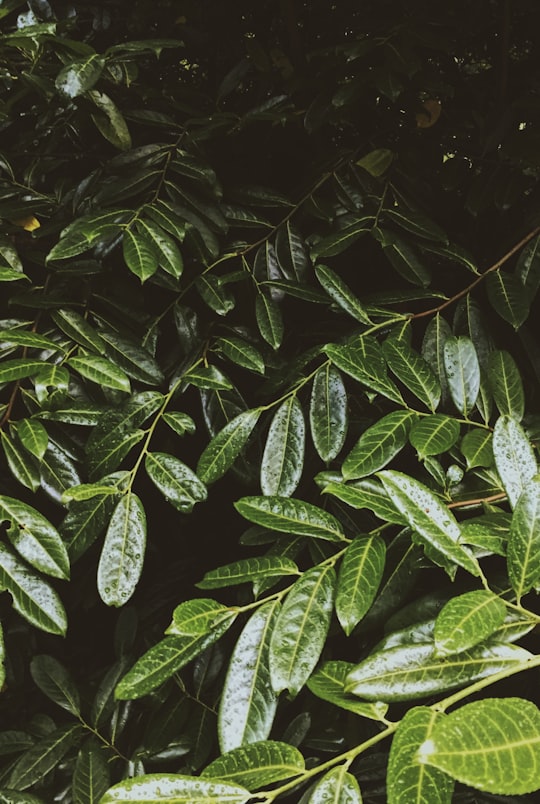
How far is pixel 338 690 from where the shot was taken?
18.9 inches

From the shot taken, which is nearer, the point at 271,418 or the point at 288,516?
the point at 288,516

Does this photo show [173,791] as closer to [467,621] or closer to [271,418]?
[467,621]

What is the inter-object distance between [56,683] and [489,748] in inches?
30.8

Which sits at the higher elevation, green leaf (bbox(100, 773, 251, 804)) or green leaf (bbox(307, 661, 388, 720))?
green leaf (bbox(100, 773, 251, 804))

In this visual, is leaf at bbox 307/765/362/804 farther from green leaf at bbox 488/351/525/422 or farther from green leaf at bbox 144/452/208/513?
green leaf at bbox 488/351/525/422

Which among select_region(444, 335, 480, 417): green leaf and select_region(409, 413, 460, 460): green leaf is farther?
select_region(444, 335, 480, 417): green leaf

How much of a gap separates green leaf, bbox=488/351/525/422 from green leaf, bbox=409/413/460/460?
0.08 metres

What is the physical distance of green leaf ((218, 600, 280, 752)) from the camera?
507mm

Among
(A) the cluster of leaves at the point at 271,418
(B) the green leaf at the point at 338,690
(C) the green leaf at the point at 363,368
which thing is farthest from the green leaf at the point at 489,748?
(C) the green leaf at the point at 363,368

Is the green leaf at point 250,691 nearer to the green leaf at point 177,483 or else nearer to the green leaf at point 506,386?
the green leaf at point 177,483

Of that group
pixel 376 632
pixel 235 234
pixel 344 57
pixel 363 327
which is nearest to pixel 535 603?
pixel 376 632

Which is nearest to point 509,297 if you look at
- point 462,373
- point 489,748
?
point 462,373

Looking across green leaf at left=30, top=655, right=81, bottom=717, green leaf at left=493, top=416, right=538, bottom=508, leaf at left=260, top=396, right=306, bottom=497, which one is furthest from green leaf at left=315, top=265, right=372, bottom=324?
green leaf at left=30, top=655, right=81, bottom=717

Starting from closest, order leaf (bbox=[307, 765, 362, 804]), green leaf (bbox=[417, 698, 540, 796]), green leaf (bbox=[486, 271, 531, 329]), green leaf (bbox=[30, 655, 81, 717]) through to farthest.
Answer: green leaf (bbox=[417, 698, 540, 796]), leaf (bbox=[307, 765, 362, 804]), green leaf (bbox=[486, 271, 531, 329]), green leaf (bbox=[30, 655, 81, 717])
